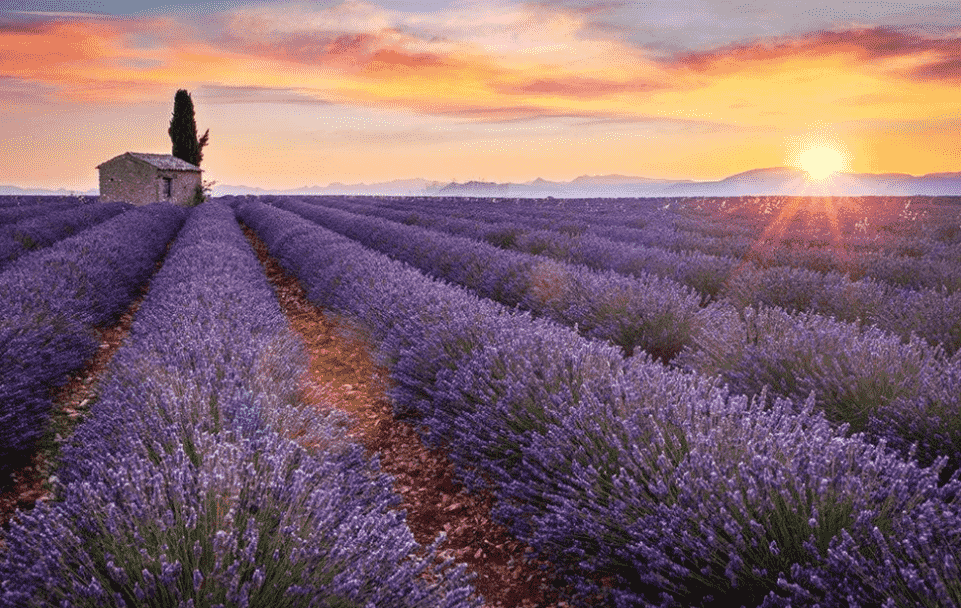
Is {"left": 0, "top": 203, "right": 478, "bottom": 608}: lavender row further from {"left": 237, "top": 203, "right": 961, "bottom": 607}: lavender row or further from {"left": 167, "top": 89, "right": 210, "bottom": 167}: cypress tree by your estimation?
{"left": 167, "top": 89, "right": 210, "bottom": 167}: cypress tree

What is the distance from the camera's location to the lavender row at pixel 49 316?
3.63 m

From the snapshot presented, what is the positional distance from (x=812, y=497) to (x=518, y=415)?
1.42 metres

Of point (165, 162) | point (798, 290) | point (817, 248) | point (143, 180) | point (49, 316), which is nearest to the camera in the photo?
point (49, 316)

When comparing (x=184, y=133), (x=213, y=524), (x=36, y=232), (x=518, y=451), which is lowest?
(x=518, y=451)

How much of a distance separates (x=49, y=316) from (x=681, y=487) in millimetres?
5072

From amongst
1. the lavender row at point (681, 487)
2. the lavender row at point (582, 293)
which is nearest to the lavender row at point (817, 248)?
the lavender row at point (582, 293)

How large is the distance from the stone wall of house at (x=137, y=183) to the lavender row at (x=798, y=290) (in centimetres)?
2800

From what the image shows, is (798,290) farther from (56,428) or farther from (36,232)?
(36,232)

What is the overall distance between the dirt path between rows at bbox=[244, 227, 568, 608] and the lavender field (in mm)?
101

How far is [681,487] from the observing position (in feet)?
6.37

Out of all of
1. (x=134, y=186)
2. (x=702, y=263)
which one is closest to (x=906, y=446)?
(x=702, y=263)

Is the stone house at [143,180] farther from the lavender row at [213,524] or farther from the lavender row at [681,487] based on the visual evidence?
the lavender row at [681,487]

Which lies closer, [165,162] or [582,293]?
[582,293]

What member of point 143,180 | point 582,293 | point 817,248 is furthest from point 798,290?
point 143,180
